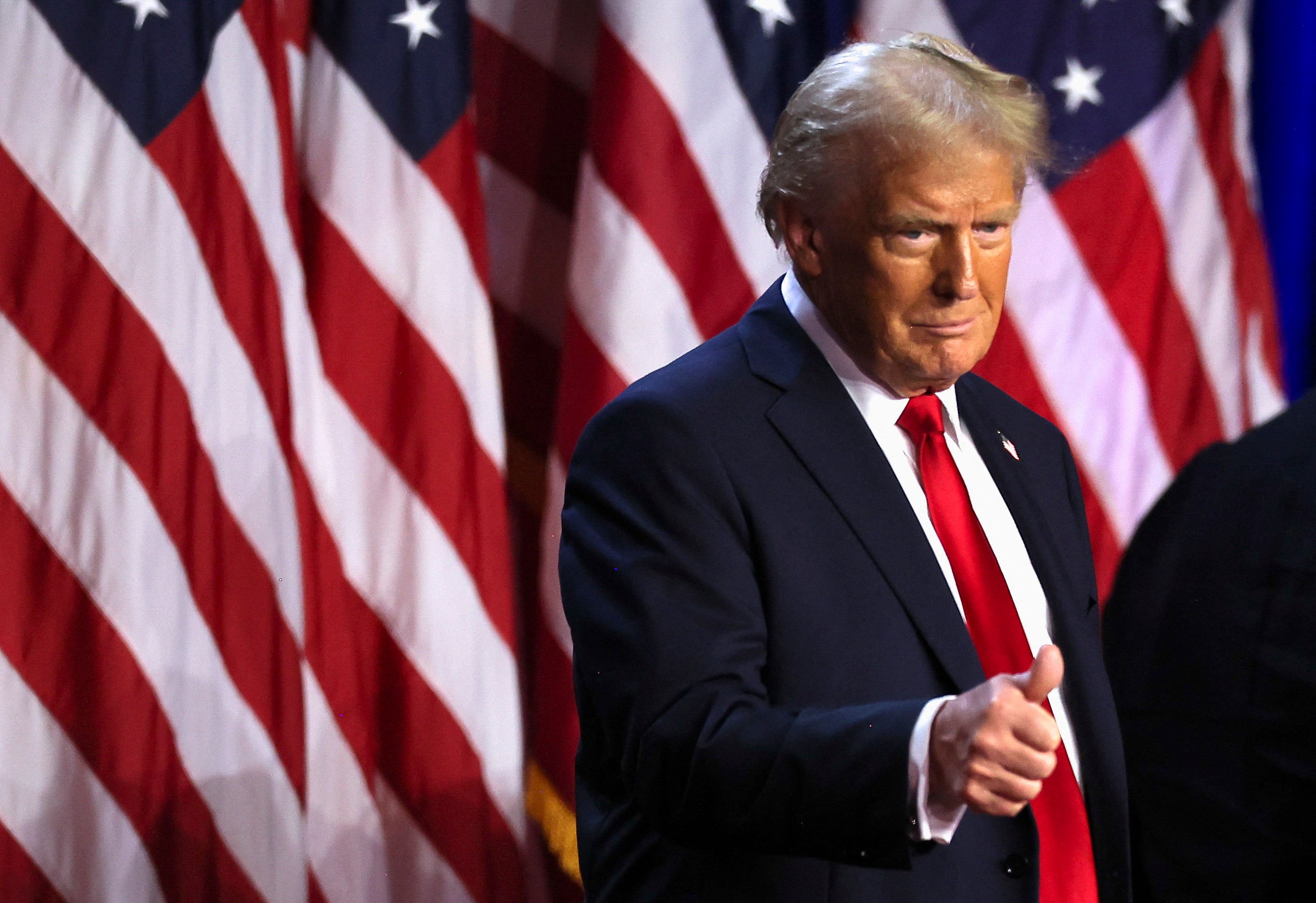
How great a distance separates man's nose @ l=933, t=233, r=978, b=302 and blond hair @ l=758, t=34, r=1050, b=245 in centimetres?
8

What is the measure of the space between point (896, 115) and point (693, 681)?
1.75 feet

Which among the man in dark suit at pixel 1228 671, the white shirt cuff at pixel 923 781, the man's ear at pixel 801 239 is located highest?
the man's ear at pixel 801 239

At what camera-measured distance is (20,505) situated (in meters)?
2.16

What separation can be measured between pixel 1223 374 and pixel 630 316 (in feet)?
4.05

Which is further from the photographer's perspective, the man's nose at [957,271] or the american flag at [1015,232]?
A: the american flag at [1015,232]

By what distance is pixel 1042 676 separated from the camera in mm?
917

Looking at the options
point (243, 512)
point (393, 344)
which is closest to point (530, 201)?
point (393, 344)

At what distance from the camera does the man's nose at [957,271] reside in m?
1.24

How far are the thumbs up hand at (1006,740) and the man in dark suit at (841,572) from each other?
0.11 feet

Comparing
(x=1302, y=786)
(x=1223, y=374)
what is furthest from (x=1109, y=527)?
(x=1302, y=786)

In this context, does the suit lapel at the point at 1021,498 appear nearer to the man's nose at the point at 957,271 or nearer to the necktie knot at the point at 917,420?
the necktie knot at the point at 917,420

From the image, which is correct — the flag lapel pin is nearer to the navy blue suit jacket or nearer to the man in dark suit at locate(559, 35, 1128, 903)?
the man in dark suit at locate(559, 35, 1128, 903)

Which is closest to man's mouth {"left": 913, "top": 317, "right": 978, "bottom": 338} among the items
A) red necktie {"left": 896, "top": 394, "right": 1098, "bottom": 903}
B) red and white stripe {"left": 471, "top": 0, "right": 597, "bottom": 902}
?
red necktie {"left": 896, "top": 394, "right": 1098, "bottom": 903}

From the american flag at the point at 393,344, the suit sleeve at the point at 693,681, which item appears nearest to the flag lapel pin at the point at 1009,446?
the suit sleeve at the point at 693,681
